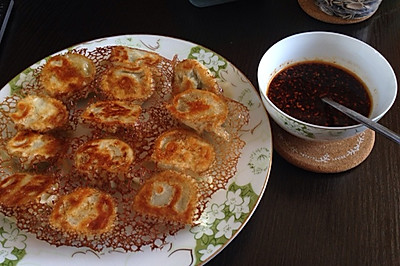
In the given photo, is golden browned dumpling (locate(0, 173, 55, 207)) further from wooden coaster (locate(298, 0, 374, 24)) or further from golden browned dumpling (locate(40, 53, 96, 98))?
wooden coaster (locate(298, 0, 374, 24))

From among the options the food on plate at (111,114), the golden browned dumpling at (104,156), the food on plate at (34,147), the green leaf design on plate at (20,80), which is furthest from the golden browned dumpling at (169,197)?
the green leaf design on plate at (20,80)

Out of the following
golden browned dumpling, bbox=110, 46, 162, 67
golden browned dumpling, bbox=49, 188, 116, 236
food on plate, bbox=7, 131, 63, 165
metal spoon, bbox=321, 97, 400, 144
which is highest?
golden browned dumpling, bbox=110, 46, 162, 67

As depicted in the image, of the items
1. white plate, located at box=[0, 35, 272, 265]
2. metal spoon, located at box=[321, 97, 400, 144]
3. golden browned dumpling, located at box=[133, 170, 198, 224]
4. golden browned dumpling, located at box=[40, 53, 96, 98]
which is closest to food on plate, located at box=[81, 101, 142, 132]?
golden browned dumpling, located at box=[40, 53, 96, 98]

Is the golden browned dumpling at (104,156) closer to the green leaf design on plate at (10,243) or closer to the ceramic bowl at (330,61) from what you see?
the green leaf design on plate at (10,243)

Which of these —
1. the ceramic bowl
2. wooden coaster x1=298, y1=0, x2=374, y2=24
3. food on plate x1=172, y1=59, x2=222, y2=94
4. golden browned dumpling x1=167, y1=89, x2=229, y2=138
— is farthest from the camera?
wooden coaster x1=298, y1=0, x2=374, y2=24

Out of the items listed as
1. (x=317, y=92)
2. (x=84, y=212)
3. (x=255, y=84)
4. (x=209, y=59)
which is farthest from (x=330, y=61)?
(x=84, y=212)

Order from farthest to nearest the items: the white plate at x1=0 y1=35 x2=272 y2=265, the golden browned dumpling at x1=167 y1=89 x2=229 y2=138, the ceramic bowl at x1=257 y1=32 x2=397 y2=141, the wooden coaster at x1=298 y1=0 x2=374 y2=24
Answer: the wooden coaster at x1=298 y1=0 x2=374 y2=24 → the golden browned dumpling at x1=167 y1=89 x2=229 y2=138 → the ceramic bowl at x1=257 y1=32 x2=397 y2=141 → the white plate at x1=0 y1=35 x2=272 y2=265
